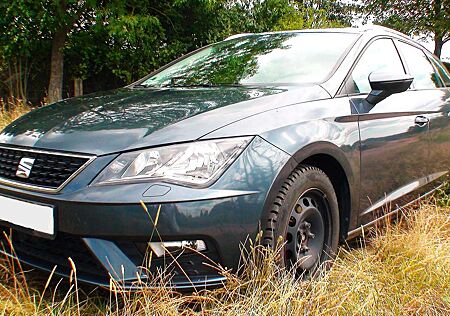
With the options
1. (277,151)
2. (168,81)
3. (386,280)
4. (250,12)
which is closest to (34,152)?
(277,151)

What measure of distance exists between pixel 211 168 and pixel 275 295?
1.72 feet

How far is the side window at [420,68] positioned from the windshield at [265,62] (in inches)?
26.7

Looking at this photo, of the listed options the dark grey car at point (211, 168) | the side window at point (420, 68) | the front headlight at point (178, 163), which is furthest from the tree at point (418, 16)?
the front headlight at point (178, 163)

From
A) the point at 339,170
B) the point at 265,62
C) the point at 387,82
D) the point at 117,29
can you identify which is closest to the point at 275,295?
the point at 339,170

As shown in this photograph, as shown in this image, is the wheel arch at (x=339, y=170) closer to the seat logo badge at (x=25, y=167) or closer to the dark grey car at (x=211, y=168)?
the dark grey car at (x=211, y=168)

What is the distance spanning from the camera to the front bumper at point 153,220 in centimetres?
139

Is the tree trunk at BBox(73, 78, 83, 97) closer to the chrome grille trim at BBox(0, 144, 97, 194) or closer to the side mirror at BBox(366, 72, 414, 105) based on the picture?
the chrome grille trim at BBox(0, 144, 97, 194)

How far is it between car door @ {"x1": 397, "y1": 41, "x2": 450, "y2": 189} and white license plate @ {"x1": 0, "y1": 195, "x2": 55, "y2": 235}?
7.63 ft

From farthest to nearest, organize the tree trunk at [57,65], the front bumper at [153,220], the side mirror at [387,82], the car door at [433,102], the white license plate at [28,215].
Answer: the tree trunk at [57,65]
the car door at [433,102]
the side mirror at [387,82]
the white license plate at [28,215]
the front bumper at [153,220]

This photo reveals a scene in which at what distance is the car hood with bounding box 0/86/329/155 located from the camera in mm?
1551

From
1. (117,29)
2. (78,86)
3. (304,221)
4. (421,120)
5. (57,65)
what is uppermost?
(117,29)

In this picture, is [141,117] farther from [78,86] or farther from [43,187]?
[78,86]

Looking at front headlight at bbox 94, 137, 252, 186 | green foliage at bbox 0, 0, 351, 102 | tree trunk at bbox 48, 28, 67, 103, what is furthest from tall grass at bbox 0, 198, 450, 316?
tree trunk at bbox 48, 28, 67, 103

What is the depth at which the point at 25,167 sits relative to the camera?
1.63 m
